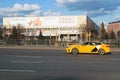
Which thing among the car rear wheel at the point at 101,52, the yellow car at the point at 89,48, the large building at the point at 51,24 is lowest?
the car rear wheel at the point at 101,52

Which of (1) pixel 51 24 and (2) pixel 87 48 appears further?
(1) pixel 51 24

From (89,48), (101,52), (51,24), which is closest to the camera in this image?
(101,52)

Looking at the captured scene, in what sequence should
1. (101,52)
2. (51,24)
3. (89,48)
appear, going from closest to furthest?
(101,52)
(89,48)
(51,24)

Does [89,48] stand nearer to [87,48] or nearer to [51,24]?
[87,48]

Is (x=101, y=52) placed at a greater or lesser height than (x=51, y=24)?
lesser

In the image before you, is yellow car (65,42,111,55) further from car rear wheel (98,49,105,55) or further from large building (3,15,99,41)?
large building (3,15,99,41)

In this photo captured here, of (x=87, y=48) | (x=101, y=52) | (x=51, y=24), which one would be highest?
(x=51, y=24)

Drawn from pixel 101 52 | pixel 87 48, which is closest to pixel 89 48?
pixel 87 48

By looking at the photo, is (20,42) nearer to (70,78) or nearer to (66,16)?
(70,78)

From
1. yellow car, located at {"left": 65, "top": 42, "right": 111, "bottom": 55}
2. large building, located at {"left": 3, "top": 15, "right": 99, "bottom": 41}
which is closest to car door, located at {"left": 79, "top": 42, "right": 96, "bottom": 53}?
yellow car, located at {"left": 65, "top": 42, "right": 111, "bottom": 55}

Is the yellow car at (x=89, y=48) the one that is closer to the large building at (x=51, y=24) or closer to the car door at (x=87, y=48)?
the car door at (x=87, y=48)

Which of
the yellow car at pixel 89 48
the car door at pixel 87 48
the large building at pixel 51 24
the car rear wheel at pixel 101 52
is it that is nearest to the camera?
the car rear wheel at pixel 101 52

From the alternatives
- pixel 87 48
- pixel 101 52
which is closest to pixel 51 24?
pixel 87 48

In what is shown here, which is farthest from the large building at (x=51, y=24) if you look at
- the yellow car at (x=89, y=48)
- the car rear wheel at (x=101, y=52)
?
the car rear wheel at (x=101, y=52)
